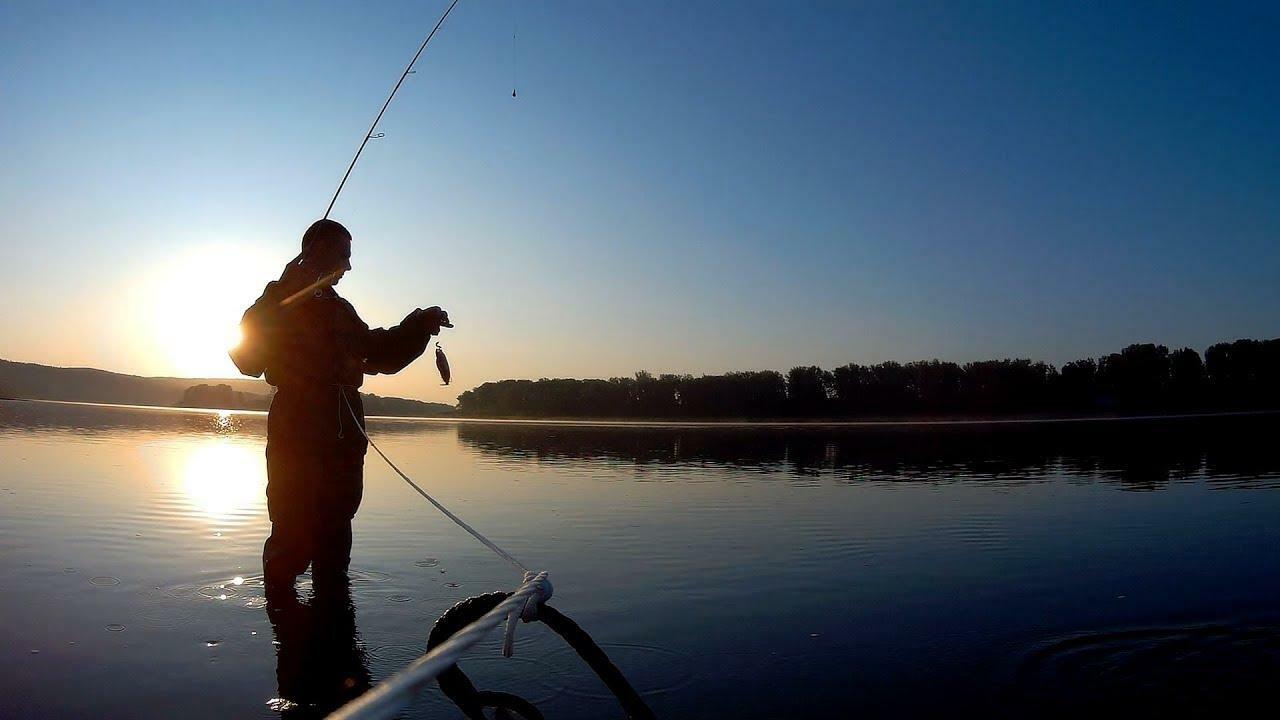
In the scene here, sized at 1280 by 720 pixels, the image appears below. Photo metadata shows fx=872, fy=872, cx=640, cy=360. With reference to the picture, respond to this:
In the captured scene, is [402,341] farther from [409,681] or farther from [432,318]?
[409,681]

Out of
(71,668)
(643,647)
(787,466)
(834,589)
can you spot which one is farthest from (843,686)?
(787,466)

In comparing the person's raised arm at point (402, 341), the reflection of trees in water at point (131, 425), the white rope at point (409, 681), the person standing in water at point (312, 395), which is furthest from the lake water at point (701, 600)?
the white rope at point (409, 681)

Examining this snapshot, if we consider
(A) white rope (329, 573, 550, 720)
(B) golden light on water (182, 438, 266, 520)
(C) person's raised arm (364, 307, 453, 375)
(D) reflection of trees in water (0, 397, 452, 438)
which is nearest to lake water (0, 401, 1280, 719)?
(B) golden light on water (182, 438, 266, 520)

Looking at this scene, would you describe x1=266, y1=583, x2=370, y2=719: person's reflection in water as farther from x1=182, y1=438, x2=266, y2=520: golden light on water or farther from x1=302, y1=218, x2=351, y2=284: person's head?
x1=182, y1=438, x2=266, y2=520: golden light on water

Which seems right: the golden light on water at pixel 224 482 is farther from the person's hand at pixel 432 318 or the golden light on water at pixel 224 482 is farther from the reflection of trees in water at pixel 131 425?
the reflection of trees in water at pixel 131 425

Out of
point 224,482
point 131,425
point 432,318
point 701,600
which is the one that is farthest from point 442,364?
point 131,425

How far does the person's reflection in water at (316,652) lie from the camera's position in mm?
4305

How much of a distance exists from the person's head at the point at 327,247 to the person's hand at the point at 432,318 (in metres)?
0.59

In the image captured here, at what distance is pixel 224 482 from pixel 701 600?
12192mm

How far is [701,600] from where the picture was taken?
6.75 m

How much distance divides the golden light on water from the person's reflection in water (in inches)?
239

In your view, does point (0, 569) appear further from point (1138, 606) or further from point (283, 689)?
point (1138, 606)

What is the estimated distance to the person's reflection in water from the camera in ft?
14.1

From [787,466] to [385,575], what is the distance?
53.5ft
